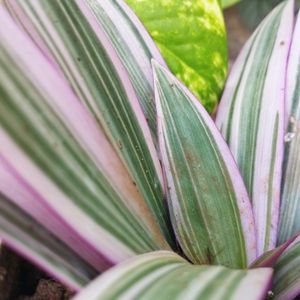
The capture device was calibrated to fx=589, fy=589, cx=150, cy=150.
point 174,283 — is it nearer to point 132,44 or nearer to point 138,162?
point 138,162

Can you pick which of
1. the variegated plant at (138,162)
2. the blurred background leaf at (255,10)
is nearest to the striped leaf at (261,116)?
the variegated plant at (138,162)

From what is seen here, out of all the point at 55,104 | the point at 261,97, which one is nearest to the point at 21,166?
the point at 55,104

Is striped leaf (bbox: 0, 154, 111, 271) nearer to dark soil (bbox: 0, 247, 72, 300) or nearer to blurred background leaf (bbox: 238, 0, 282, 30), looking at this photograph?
dark soil (bbox: 0, 247, 72, 300)

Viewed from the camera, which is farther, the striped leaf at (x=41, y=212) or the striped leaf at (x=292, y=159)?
the striped leaf at (x=292, y=159)

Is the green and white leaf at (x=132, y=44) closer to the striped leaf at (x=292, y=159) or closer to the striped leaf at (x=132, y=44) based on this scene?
the striped leaf at (x=132, y=44)

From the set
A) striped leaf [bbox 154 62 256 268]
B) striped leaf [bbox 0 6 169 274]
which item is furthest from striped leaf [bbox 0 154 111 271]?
striped leaf [bbox 154 62 256 268]

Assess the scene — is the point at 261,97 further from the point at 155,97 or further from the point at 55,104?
the point at 55,104

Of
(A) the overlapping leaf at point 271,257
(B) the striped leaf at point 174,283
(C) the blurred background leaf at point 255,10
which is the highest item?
(B) the striped leaf at point 174,283
